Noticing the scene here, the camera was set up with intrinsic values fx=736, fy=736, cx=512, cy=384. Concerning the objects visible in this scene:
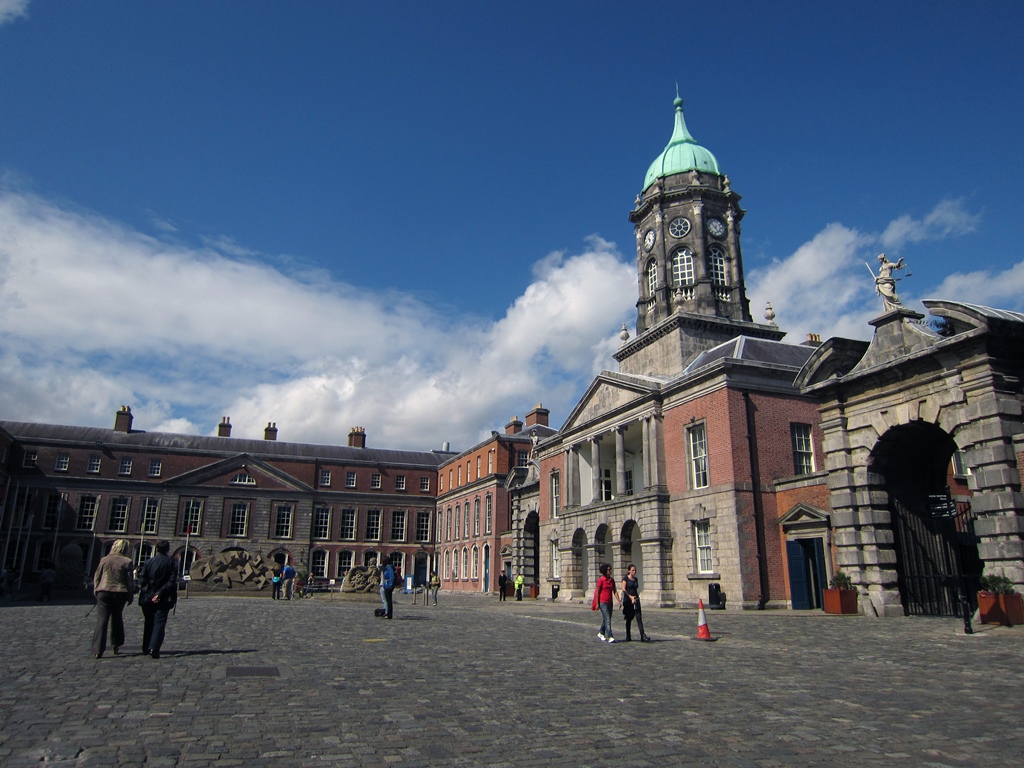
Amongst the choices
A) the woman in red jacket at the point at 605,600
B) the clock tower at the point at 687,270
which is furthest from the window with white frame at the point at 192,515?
the woman in red jacket at the point at 605,600

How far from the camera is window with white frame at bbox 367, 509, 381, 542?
2743 inches

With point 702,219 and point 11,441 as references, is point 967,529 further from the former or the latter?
point 11,441

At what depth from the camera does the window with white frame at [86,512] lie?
6206cm

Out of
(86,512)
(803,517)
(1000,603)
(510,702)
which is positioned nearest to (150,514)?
(86,512)

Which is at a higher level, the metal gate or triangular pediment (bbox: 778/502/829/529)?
triangular pediment (bbox: 778/502/829/529)

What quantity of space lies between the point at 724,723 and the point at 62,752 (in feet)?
18.4

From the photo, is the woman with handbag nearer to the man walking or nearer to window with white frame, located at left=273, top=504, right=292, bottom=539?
the man walking

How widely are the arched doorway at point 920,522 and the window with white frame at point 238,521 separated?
58070mm

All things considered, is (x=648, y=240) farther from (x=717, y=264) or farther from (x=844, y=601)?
(x=844, y=601)

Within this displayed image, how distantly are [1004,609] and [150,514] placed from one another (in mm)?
64487

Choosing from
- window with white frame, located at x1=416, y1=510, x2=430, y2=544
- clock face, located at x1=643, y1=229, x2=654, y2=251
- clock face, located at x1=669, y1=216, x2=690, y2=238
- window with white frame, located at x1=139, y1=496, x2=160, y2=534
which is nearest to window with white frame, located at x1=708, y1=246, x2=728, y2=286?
clock face, located at x1=669, y1=216, x2=690, y2=238

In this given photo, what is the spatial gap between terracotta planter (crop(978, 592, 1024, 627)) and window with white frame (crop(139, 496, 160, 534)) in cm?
6361

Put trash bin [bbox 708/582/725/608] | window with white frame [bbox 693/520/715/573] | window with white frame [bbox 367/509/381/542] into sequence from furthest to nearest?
window with white frame [bbox 367/509/381/542] → window with white frame [bbox 693/520/715/573] → trash bin [bbox 708/582/725/608]

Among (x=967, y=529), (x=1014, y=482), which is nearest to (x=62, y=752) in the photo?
(x=1014, y=482)
